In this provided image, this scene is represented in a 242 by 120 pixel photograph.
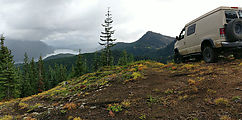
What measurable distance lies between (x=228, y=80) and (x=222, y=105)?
7.81 feet

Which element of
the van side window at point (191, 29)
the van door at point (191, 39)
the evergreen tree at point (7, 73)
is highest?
the van side window at point (191, 29)

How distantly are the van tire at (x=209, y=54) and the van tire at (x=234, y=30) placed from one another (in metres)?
1.26

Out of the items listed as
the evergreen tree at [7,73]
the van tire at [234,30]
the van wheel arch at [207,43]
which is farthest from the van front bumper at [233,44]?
the evergreen tree at [7,73]

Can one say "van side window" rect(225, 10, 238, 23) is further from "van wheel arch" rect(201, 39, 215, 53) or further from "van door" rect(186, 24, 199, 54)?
"van door" rect(186, 24, 199, 54)

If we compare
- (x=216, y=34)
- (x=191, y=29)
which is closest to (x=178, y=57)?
(x=191, y=29)

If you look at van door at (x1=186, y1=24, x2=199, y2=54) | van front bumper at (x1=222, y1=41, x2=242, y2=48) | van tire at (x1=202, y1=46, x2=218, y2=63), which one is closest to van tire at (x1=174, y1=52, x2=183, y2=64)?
van door at (x1=186, y1=24, x2=199, y2=54)

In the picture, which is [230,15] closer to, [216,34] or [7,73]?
[216,34]

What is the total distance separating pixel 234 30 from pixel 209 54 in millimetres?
2138

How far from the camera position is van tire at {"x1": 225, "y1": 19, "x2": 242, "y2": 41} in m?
6.88

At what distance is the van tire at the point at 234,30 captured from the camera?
6875mm

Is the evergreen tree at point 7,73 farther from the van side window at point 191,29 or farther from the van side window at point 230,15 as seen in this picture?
the van side window at point 230,15

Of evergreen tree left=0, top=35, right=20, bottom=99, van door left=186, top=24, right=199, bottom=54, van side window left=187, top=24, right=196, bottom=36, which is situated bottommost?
evergreen tree left=0, top=35, right=20, bottom=99

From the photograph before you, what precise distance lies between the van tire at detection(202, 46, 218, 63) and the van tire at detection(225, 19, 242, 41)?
126 centimetres

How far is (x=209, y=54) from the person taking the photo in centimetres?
866
